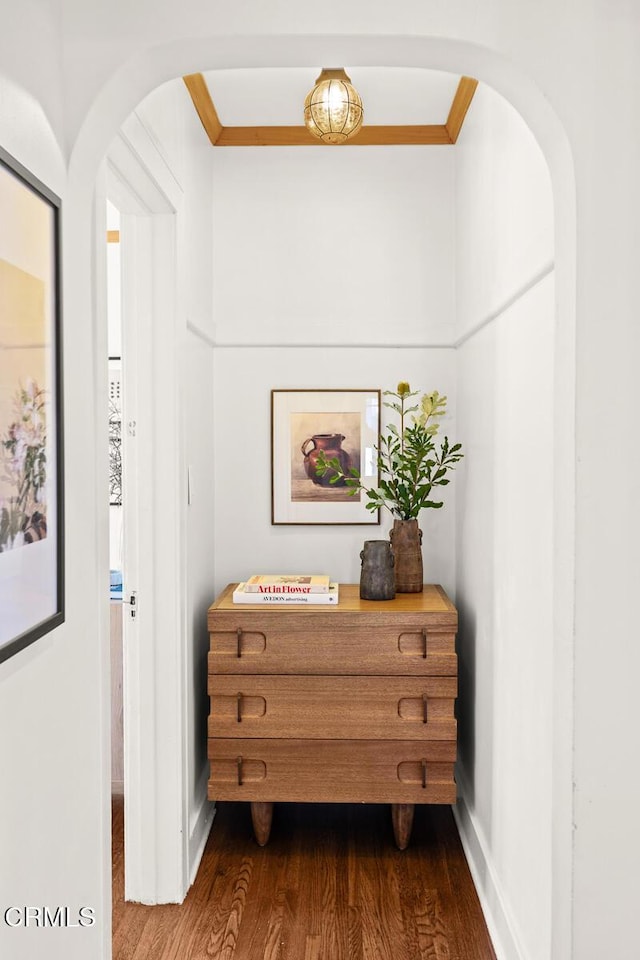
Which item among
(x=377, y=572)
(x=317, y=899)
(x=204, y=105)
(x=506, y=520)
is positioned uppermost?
(x=204, y=105)

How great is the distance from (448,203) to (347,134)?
84 cm

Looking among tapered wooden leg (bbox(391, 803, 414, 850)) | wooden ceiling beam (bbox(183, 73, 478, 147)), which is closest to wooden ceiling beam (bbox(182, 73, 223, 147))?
wooden ceiling beam (bbox(183, 73, 478, 147))

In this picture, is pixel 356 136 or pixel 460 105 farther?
pixel 356 136

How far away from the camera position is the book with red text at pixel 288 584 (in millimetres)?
2633

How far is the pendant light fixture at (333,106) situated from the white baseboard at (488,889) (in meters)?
2.18

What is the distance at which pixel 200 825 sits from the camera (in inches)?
105

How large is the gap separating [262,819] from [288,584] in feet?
2.59

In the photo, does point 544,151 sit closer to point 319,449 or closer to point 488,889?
point 319,449

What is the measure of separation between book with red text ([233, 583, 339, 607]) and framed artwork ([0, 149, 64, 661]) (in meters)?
1.35

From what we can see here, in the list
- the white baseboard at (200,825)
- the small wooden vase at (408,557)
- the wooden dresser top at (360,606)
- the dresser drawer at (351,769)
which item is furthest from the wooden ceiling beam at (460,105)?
the white baseboard at (200,825)

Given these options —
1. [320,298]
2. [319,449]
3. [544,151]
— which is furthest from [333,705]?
[544,151]

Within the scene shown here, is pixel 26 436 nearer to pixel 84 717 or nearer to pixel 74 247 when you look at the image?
pixel 74 247

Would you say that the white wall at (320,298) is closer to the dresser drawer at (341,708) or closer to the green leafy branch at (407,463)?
the green leafy branch at (407,463)

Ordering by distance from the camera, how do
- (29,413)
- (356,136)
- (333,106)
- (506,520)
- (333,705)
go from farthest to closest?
(356,136) → (333,705) → (333,106) → (506,520) → (29,413)
